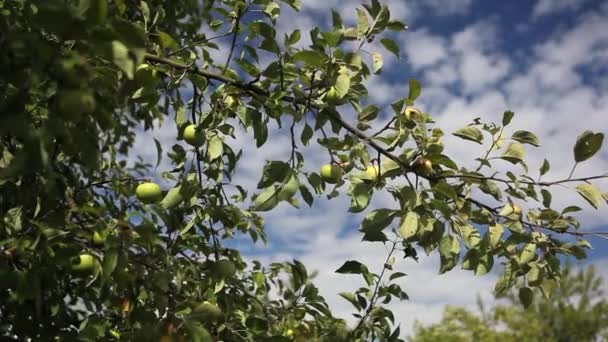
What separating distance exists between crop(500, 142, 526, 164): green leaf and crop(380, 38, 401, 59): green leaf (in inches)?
17.4

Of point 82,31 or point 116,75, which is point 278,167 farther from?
point 82,31

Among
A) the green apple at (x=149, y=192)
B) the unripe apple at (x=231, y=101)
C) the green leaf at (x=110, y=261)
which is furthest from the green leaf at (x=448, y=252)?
the green apple at (x=149, y=192)

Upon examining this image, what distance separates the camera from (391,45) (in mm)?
1695

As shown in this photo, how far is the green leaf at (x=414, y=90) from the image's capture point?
5.52ft

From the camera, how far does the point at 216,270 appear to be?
198 centimetres

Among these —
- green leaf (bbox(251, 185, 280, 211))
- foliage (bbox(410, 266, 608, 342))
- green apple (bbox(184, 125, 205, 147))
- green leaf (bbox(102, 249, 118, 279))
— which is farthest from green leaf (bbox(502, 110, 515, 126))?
foliage (bbox(410, 266, 608, 342))

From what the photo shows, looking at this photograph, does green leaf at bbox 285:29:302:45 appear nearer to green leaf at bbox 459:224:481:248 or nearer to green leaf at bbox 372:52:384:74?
green leaf at bbox 372:52:384:74

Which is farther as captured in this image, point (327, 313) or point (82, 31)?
point (327, 313)

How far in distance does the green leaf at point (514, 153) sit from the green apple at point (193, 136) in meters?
0.91

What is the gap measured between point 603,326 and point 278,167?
23.0 m

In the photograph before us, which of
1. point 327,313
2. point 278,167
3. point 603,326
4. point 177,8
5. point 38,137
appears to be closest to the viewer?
point 38,137

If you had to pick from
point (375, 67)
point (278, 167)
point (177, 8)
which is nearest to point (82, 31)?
point (278, 167)

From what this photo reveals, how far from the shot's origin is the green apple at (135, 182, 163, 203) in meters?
2.09

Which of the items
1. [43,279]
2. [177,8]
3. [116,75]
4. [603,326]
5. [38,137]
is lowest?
[38,137]
